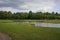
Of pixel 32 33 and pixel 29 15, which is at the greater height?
pixel 29 15

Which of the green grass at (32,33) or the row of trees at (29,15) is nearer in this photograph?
the green grass at (32,33)

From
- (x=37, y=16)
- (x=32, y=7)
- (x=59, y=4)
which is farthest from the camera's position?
(x=37, y=16)

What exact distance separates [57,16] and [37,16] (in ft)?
5.36

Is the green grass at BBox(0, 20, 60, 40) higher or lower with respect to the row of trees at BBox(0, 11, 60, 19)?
lower

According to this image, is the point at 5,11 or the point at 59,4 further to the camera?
the point at 5,11

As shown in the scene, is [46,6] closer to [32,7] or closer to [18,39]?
[32,7]

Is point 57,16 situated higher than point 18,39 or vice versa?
point 57,16

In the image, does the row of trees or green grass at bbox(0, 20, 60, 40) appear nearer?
green grass at bbox(0, 20, 60, 40)

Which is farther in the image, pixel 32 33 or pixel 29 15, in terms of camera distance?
pixel 29 15

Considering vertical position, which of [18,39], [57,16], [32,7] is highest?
[32,7]

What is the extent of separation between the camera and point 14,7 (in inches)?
422

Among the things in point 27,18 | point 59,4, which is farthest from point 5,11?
point 59,4

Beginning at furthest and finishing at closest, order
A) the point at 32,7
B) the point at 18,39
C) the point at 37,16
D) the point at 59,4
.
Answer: the point at 37,16 → the point at 32,7 → the point at 59,4 → the point at 18,39

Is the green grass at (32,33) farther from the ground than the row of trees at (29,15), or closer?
closer
